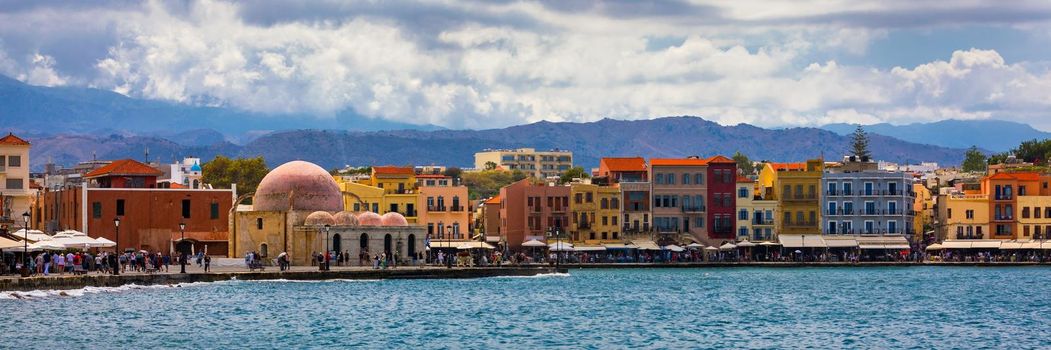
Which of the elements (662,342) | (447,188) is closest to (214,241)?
(447,188)

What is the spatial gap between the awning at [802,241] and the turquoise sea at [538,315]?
912 inches

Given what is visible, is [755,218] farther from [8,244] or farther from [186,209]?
[8,244]

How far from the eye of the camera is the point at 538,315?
59.9 m

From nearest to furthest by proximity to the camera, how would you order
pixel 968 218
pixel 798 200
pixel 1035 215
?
pixel 1035 215
pixel 798 200
pixel 968 218

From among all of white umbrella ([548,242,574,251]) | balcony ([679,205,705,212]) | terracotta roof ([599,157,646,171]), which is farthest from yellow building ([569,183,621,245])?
balcony ([679,205,705,212])

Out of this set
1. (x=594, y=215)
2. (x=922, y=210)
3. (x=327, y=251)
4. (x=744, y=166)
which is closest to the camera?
(x=327, y=251)

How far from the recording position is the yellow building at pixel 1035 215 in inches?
4306

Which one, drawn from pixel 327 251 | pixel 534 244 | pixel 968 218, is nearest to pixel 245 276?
pixel 327 251

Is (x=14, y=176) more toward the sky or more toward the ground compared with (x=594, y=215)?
more toward the sky

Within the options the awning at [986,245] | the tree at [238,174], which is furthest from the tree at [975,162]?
the tree at [238,174]

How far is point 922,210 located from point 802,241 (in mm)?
17880

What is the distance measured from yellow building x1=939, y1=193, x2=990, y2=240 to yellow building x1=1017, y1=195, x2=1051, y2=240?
203 centimetres

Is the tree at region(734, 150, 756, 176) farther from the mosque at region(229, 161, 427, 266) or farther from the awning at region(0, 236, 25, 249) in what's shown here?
the awning at region(0, 236, 25, 249)

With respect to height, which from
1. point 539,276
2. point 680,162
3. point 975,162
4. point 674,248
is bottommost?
point 539,276
